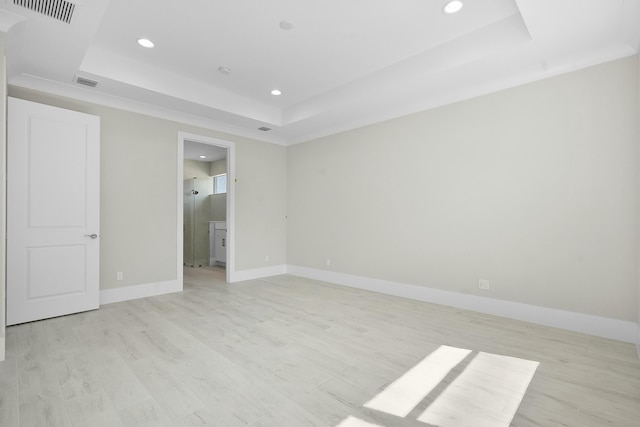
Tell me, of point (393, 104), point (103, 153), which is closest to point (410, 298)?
point (393, 104)

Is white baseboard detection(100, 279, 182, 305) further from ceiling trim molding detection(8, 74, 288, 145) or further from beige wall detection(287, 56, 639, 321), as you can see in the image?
beige wall detection(287, 56, 639, 321)

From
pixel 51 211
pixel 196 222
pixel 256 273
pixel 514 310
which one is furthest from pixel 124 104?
pixel 514 310

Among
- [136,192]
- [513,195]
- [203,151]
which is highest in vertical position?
[203,151]

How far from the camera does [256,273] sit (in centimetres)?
562

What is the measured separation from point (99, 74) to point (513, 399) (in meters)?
4.74

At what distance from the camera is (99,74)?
133 inches

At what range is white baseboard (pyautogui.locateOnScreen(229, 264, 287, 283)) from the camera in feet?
17.4

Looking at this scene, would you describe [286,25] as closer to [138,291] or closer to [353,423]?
[353,423]

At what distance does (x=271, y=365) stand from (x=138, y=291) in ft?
9.33

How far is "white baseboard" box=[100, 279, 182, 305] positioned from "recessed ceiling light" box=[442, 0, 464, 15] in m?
4.71

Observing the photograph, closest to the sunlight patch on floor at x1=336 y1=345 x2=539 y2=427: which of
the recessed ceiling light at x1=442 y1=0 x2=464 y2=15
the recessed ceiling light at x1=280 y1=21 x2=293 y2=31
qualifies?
the recessed ceiling light at x1=442 y1=0 x2=464 y2=15

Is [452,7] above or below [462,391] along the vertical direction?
above

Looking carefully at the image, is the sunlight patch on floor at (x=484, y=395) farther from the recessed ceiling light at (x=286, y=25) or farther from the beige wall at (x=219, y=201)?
the beige wall at (x=219, y=201)

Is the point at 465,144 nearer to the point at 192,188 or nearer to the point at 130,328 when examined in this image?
the point at 130,328
